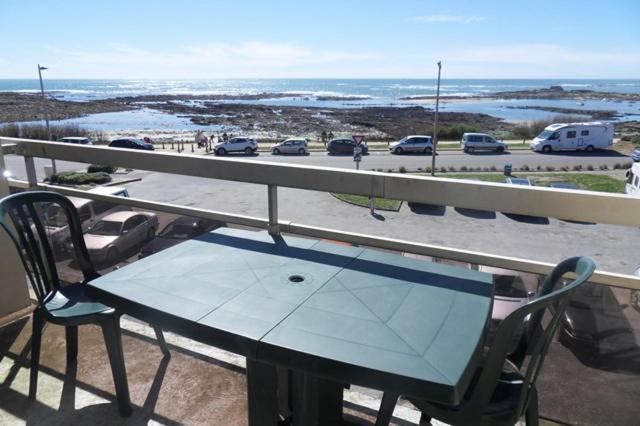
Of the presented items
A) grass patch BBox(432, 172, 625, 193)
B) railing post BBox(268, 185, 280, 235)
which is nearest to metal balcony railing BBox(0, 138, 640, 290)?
railing post BBox(268, 185, 280, 235)

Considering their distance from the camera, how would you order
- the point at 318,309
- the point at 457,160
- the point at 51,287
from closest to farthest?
the point at 318,309, the point at 51,287, the point at 457,160

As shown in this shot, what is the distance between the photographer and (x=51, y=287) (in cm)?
224

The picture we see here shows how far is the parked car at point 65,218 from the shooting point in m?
2.49

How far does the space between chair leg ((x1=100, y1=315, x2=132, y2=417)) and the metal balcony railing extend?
0.79 metres

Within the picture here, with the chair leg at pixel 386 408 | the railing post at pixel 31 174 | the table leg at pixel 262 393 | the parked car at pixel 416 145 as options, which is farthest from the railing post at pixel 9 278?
the parked car at pixel 416 145

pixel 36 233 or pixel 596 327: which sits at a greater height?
pixel 36 233

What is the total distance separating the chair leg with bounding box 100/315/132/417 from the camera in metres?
1.99

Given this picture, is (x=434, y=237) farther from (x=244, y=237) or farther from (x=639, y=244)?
(x=244, y=237)

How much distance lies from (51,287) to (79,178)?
2198 cm

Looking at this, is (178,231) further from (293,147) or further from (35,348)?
(293,147)

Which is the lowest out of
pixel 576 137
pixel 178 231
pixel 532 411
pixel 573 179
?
pixel 573 179

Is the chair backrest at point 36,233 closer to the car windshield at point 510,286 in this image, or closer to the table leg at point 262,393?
the table leg at point 262,393

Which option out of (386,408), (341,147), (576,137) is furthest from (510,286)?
(576,137)

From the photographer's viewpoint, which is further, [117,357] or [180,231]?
[180,231]
